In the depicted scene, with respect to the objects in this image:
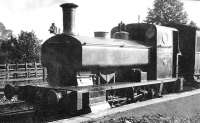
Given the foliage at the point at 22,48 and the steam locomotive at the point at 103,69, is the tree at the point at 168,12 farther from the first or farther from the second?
the steam locomotive at the point at 103,69

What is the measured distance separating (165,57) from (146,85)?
156 centimetres

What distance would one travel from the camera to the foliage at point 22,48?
2172 centimetres

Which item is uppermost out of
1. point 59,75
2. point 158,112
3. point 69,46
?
point 69,46

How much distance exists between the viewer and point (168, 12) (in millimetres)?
43656

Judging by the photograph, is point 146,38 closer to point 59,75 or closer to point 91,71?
point 91,71

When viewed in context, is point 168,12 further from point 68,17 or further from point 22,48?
point 68,17

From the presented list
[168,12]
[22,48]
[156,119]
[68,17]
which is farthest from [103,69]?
[168,12]

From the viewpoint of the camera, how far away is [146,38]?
Answer: 10500 millimetres

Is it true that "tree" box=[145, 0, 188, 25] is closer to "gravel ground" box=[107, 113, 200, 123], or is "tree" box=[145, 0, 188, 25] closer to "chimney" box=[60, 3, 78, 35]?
"chimney" box=[60, 3, 78, 35]

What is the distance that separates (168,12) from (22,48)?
2854 cm

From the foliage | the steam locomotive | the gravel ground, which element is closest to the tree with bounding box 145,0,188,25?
the foliage

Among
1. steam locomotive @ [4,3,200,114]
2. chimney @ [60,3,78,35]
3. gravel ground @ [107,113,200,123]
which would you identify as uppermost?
chimney @ [60,3,78,35]

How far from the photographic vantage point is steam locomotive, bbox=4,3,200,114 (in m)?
7.48

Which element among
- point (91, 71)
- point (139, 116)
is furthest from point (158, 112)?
point (91, 71)
